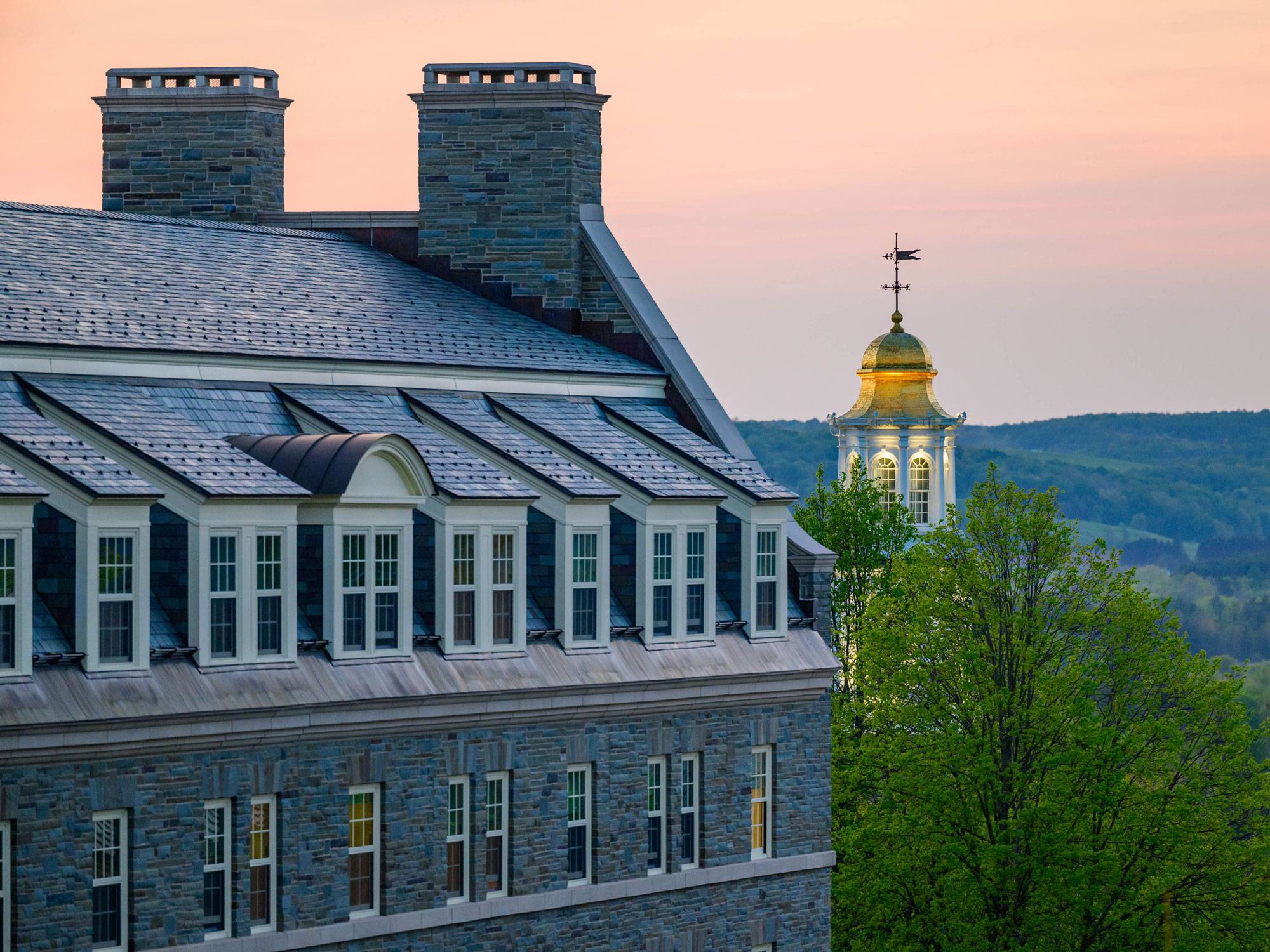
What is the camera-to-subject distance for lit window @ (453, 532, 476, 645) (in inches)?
1601

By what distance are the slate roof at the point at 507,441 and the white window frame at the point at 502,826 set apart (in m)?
4.42

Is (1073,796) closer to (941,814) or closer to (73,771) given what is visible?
(941,814)

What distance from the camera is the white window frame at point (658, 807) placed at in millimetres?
43906

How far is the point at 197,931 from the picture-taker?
36.3 meters

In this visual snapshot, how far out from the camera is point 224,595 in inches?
1451

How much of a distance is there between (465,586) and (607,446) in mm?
5676

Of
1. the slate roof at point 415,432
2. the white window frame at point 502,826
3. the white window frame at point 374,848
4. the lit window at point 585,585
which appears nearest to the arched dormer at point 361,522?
the slate roof at point 415,432

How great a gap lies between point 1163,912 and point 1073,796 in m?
2.77

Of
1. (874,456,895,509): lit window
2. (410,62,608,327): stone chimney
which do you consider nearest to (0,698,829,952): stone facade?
(410,62,608,327): stone chimney

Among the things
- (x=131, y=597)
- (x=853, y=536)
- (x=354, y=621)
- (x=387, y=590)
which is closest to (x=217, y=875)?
(x=131, y=597)

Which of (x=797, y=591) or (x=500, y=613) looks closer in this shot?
(x=500, y=613)

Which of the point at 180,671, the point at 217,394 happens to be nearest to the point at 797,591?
the point at 217,394

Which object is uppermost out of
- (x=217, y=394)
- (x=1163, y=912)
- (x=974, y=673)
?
(x=217, y=394)

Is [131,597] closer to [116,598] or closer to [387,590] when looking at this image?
[116,598]
